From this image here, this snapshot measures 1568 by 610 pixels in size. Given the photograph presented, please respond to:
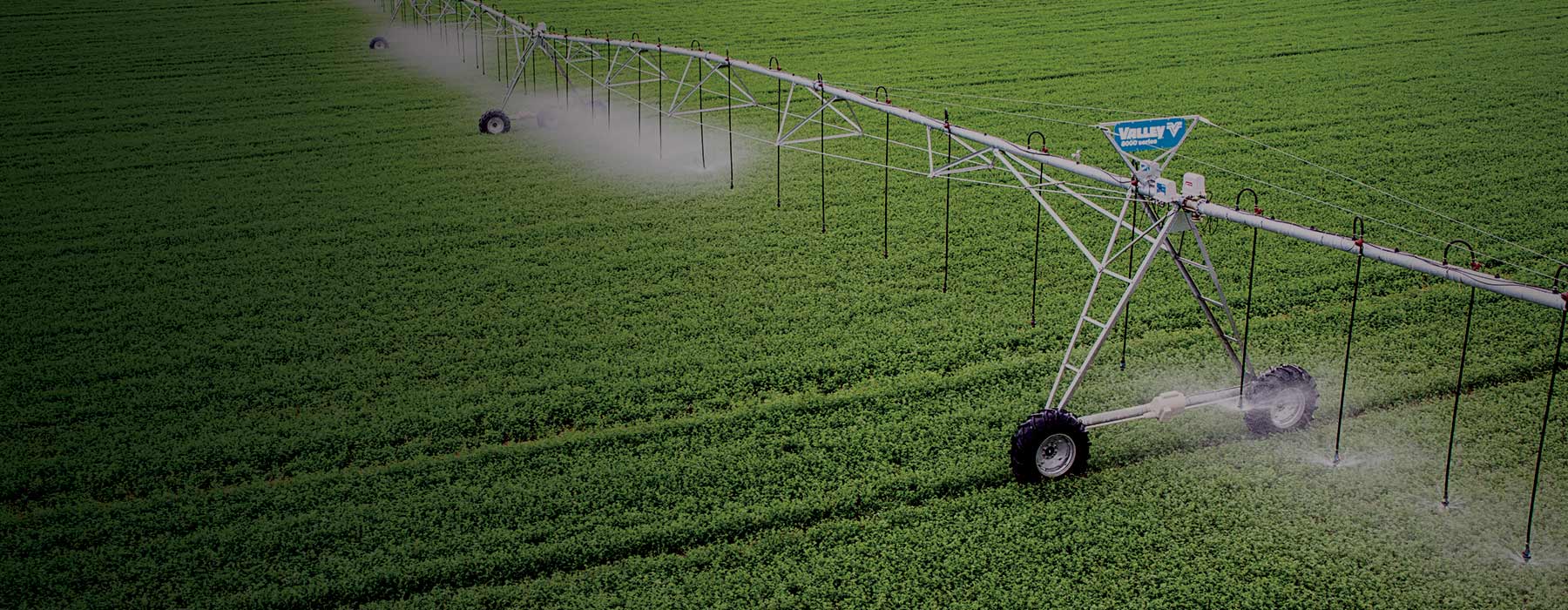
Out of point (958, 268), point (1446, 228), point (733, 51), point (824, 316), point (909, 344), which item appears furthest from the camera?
point (733, 51)

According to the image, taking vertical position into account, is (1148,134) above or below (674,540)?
above

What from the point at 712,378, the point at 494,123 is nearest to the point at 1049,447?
the point at 712,378

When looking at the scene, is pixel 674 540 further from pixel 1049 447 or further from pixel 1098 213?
pixel 1098 213

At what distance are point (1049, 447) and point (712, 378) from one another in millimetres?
2977

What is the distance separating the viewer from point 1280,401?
350 inches

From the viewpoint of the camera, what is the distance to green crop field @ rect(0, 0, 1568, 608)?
24.7 ft

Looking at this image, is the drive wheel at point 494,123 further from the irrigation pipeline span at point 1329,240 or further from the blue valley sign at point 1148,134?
the blue valley sign at point 1148,134

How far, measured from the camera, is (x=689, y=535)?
7848 millimetres

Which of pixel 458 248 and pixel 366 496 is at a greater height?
pixel 458 248

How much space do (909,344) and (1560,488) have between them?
15.9 feet

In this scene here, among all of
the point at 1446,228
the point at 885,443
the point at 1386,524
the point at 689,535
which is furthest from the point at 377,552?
the point at 1446,228

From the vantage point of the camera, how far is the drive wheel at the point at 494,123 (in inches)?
752

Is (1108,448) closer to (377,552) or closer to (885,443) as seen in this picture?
(885,443)

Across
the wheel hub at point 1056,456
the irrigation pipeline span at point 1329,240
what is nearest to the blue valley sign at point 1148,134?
the irrigation pipeline span at point 1329,240
